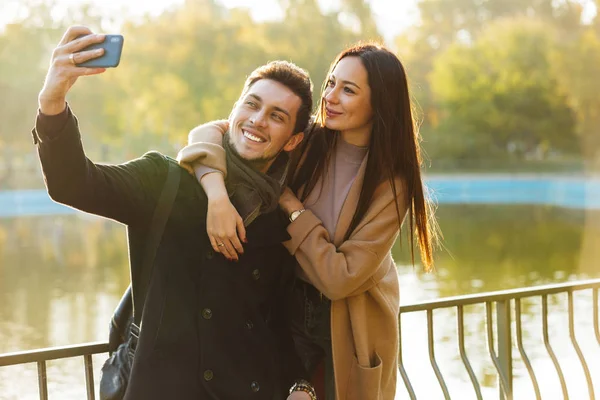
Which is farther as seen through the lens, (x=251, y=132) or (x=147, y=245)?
(x=251, y=132)

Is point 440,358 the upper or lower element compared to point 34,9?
lower

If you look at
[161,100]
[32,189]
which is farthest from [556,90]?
[32,189]

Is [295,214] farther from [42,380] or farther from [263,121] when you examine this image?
[42,380]

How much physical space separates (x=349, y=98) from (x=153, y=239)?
2.74ft

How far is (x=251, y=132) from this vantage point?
2297 millimetres

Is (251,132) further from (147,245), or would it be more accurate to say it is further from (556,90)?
(556,90)

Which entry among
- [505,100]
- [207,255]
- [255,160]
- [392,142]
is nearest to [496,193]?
[505,100]

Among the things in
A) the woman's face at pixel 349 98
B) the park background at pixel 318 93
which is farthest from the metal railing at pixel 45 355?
the park background at pixel 318 93

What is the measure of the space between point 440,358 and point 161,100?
90.5 feet

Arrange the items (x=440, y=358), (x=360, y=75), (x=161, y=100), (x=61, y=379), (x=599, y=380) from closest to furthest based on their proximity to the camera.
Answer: (x=360, y=75)
(x=599, y=380)
(x=61, y=379)
(x=440, y=358)
(x=161, y=100)

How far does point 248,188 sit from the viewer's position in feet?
7.46

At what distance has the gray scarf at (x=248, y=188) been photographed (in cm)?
227

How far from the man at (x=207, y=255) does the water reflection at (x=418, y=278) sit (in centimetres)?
800

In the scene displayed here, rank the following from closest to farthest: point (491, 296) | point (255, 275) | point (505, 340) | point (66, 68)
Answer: point (66, 68) → point (255, 275) → point (491, 296) → point (505, 340)
